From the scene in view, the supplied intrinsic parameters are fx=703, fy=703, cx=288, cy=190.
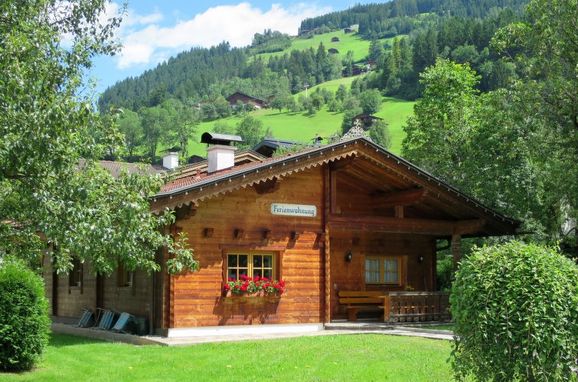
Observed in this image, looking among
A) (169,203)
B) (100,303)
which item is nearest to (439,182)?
(169,203)

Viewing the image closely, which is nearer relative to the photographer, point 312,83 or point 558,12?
point 558,12

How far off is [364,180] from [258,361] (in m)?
8.24

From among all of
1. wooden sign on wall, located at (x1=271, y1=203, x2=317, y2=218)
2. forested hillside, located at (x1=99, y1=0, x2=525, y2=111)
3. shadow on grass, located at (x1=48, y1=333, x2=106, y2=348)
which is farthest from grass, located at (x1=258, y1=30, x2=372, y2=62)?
shadow on grass, located at (x1=48, y1=333, x2=106, y2=348)

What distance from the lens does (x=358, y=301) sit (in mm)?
18578

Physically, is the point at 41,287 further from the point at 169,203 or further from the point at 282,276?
the point at 282,276

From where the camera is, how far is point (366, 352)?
12203mm

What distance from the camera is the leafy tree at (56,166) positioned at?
6887 millimetres

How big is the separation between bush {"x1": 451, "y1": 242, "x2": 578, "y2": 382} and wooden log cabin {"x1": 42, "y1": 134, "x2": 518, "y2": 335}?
8.21 m

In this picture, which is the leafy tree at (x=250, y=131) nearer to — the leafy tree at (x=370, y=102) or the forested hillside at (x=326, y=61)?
the leafy tree at (x=370, y=102)

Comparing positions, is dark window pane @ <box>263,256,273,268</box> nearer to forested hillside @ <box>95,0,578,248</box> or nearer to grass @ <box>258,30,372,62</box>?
forested hillside @ <box>95,0,578,248</box>

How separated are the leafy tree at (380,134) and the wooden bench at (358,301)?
54773 millimetres

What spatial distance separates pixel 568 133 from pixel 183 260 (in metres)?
14.2

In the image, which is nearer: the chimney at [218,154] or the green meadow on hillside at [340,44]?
the chimney at [218,154]

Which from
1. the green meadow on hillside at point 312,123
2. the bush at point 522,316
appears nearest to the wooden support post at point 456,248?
the bush at point 522,316
